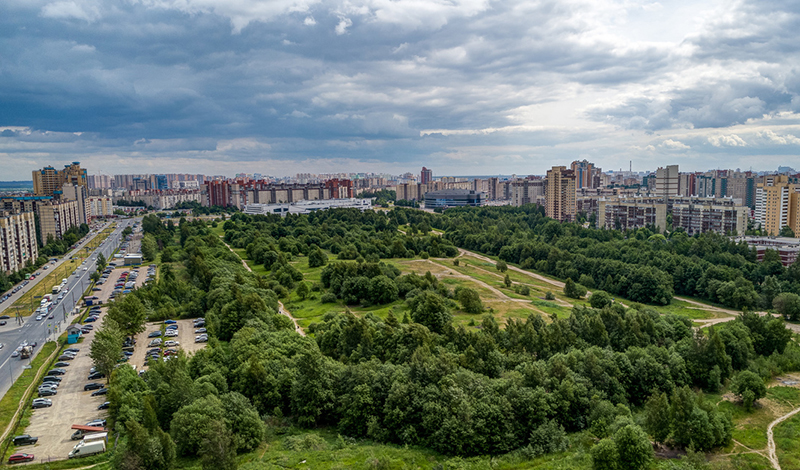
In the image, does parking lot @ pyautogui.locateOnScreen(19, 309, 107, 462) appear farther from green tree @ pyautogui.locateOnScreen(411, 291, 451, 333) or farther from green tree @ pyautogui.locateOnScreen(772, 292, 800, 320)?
green tree @ pyautogui.locateOnScreen(772, 292, 800, 320)

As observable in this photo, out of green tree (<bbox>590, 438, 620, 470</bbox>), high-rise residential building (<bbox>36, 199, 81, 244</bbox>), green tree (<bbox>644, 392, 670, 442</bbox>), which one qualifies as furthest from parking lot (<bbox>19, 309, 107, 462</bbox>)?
Result: high-rise residential building (<bbox>36, 199, 81, 244</bbox>)

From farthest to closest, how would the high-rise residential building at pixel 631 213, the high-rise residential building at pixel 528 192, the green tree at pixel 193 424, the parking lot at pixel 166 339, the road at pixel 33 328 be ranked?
the high-rise residential building at pixel 528 192
the high-rise residential building at pixel 631 213
the parking lot at pixel 166 339
the road at pixel 33 328
the green tree at pixel 193 424

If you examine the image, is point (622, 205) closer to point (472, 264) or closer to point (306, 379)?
point (472, 264)

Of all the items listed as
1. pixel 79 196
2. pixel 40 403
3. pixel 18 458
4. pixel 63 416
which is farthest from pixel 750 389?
pixel 79 196

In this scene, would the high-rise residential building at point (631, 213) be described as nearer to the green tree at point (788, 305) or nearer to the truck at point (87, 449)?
the green tree at point (788, 305)

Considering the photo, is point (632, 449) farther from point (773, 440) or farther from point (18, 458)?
point (18, 458)

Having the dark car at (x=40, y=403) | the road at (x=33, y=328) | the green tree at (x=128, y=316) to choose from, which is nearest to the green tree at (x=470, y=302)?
the green tree at (x=128, y=316)

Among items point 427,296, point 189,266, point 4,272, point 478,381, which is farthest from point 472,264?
point 4,272
